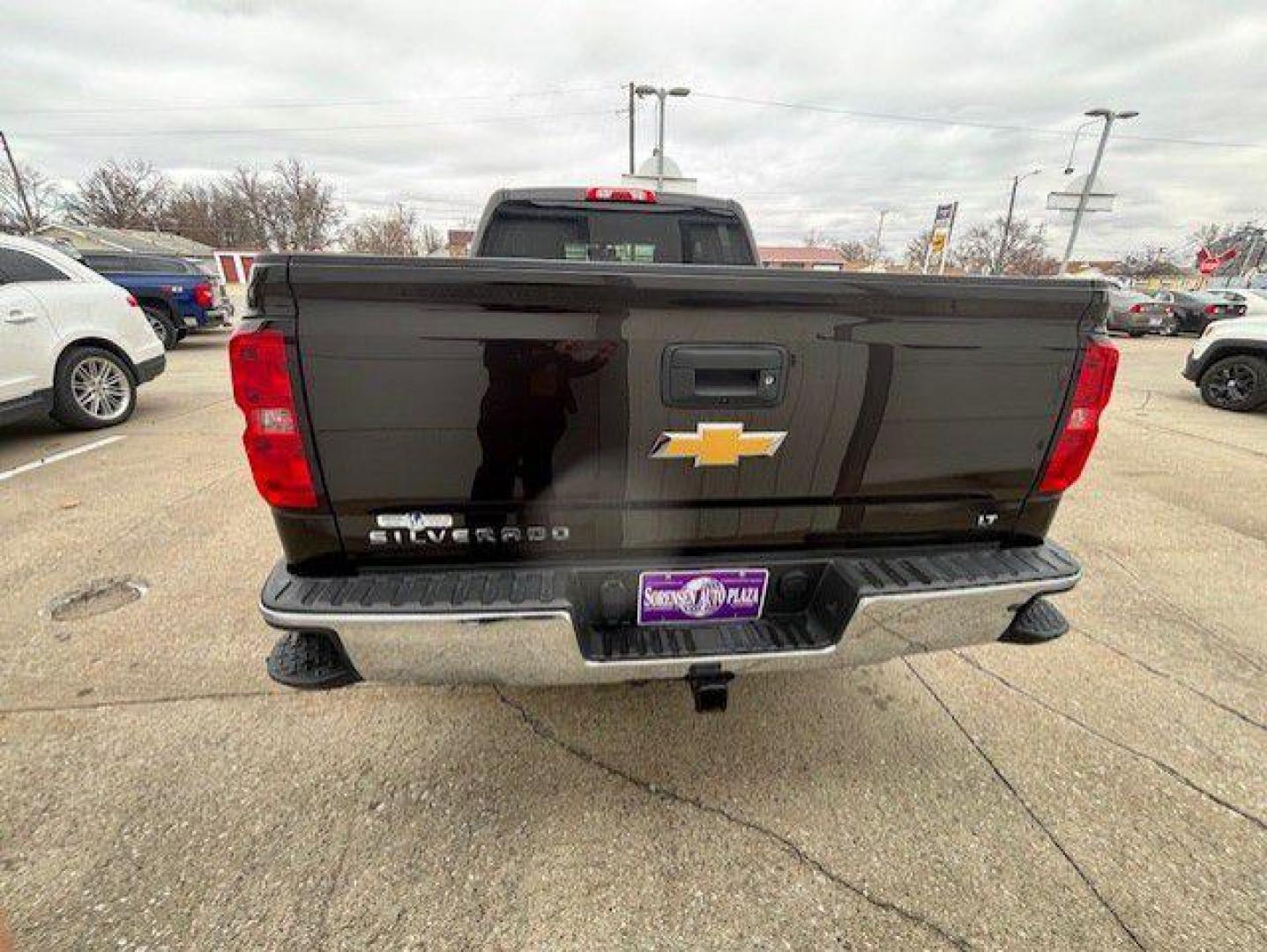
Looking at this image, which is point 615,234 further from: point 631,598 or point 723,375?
point 631,598

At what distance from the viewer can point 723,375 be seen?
160 cm

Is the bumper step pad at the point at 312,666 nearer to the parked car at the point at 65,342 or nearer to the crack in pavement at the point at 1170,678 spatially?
the crack in pavement at the point at 1170,678

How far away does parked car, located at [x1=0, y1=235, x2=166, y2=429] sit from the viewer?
5.31m

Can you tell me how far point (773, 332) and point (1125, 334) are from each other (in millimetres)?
24429

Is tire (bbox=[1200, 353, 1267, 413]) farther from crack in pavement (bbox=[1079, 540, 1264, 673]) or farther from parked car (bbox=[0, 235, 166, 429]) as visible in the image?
parked car (bbox=[0, 235, 166, 429])

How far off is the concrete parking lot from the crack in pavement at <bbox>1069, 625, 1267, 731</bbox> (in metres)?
0.01

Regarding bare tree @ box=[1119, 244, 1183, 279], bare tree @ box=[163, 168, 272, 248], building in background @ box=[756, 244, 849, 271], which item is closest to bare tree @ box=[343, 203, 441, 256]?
bare tree @ box=[163, 168, 272, 248]

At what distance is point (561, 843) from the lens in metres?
1.91

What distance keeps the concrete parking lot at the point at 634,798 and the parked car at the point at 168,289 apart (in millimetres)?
11150

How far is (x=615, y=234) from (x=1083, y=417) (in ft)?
9.33

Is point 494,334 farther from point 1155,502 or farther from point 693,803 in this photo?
point 1155,502

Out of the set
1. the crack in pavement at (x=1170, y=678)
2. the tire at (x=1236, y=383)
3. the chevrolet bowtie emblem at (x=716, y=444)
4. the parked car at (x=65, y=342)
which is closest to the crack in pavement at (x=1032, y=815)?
the crack in pavement at (x=1170, y=678)

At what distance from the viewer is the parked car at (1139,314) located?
18.6m

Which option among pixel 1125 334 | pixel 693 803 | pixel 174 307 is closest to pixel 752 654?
pixel 693 803
